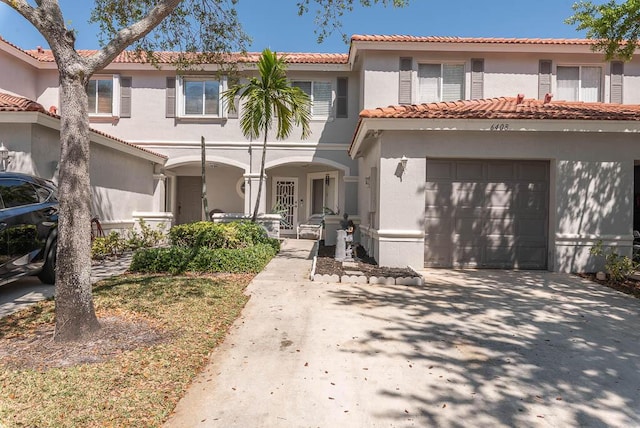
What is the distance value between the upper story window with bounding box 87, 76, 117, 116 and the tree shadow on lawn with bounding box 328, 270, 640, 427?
12415mm

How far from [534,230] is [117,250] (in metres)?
10.3

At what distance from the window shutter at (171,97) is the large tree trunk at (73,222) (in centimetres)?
1095

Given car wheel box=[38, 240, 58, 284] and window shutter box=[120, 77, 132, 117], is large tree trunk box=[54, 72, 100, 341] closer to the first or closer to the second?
car wheel box=[38, 240, 58, 284]

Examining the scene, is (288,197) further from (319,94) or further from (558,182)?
(558,182)

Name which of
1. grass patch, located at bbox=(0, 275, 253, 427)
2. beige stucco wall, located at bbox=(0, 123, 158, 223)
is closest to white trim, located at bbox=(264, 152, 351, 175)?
beige stucco wall, located at bbox=(0, 123, 158, 223)

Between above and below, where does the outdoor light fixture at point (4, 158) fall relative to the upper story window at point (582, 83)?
below

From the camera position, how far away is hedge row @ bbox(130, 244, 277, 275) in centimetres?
823

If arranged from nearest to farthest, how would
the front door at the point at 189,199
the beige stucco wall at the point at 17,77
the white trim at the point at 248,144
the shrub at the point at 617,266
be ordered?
the shrub at the point at 617,266 < the beige stucco wall at the point at 17,77 < the white trim at the point at 248,144 < the front door at the point at 189,199

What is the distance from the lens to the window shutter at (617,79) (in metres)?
12.6

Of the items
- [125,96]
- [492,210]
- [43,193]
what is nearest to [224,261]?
[43,193]

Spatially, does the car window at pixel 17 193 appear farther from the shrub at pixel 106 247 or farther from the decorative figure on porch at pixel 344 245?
the decorative figure on porch at pixel 344 245

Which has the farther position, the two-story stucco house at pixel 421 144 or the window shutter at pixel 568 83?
the window shutter at pixel 568 83

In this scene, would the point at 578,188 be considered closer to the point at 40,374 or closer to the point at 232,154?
the point at 40,374

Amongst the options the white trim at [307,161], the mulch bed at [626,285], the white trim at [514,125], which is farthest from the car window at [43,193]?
the mulch bed at [626,285]
